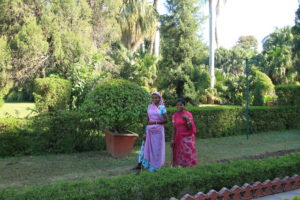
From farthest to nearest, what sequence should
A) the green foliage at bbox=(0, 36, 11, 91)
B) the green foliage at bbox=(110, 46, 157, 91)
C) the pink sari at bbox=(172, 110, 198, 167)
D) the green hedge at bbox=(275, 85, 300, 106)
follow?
1. the green foliage at bbox=(110, 46, 157, 91)
2. the green foliage at bbox=(0, 36, 11, 91)
3. the green hedge at bbox=(275, 85, 300, 106)
4. the pink sari at bbox=(172, 110, 198, 167)

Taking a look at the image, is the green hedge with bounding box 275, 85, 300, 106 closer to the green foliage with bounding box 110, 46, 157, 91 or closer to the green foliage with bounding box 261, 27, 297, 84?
the green foliage with bounding box 110, 46, 157, 91

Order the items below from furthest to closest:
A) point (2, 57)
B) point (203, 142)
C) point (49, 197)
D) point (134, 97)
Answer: point (2, 57), point (203, 142), point (134, 97), point (49, 197)

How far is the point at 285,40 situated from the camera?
31156mm

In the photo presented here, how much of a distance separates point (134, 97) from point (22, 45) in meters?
11.8

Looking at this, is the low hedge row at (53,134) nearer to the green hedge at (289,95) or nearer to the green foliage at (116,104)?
the green foliage at (116,104)

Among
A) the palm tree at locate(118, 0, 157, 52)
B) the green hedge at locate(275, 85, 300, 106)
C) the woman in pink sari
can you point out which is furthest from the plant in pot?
the palm tree at locate(118, 0, 157, 52)

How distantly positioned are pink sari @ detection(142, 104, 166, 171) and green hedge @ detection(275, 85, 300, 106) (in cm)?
988

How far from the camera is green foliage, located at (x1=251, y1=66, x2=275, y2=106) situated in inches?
800

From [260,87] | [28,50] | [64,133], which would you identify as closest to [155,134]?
[64,133]

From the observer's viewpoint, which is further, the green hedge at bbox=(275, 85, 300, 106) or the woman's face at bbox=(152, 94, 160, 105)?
the green hedge at bbox=(275, 85, 300, 106)

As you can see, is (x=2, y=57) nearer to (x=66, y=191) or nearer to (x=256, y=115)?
(x=256, y=115)

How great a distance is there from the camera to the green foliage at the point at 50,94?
10453 mm

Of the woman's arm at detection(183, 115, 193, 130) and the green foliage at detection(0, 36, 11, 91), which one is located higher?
the green foliage at detection(0, 36, 11, 91)

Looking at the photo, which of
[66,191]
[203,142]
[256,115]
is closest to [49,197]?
[66,191]
